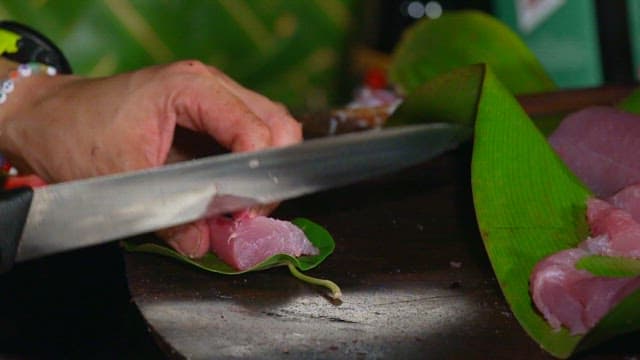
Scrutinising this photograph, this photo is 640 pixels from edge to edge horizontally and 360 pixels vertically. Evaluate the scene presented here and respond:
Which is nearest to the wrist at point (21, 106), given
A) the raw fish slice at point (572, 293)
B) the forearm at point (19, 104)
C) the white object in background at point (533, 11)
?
the forearm at point (19, 104)

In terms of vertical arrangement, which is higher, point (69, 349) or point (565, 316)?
point (565, 316)

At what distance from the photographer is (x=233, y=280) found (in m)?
1.01

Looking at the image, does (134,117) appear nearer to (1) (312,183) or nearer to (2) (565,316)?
(1) (312,183)

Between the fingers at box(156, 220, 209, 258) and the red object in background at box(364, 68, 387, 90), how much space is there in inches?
32.5

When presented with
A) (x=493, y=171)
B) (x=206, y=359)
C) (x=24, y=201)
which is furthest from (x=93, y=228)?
(x=493, y=171)

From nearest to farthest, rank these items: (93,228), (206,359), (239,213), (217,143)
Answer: (206,359) < (93,228) < (239,213) < (217,143)

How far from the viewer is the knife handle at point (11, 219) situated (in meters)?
0.91

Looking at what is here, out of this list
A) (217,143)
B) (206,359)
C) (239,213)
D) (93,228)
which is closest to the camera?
(206,359)

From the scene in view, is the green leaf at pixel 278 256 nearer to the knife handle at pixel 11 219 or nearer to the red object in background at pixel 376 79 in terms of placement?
the knife handle at pixel 11 219

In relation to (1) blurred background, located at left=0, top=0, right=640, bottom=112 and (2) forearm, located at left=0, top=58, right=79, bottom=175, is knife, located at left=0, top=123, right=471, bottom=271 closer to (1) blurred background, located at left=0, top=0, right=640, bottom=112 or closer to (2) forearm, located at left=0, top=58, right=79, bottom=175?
(2) forearm, located at left=0, top=58, right=79, bottom=175

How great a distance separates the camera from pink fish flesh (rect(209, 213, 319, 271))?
3.31ft

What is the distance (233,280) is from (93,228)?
130mm

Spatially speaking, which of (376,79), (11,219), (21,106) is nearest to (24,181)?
(21,106)

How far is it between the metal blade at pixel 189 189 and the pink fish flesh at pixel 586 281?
255 mm
